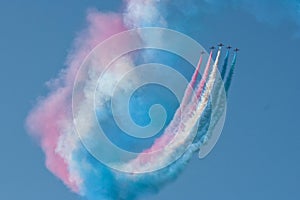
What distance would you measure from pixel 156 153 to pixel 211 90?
27.4 ft

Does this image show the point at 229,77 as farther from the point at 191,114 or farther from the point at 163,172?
the point at 163,172

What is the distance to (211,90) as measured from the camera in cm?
9831

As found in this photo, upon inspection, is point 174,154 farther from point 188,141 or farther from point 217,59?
point 217,59

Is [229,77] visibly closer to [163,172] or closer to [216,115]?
[216,115]

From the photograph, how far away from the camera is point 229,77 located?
97938mm

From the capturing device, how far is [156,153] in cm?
10156

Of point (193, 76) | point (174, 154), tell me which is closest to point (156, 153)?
point (174, 154)

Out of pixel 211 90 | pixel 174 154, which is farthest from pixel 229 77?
pixel 174 154

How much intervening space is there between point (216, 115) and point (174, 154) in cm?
598

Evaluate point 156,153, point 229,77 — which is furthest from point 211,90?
point 156,153

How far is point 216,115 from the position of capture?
9806 cm

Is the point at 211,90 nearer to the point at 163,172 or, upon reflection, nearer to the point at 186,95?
the point at 186,95

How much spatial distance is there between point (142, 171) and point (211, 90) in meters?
10.6

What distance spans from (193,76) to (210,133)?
214 inches
